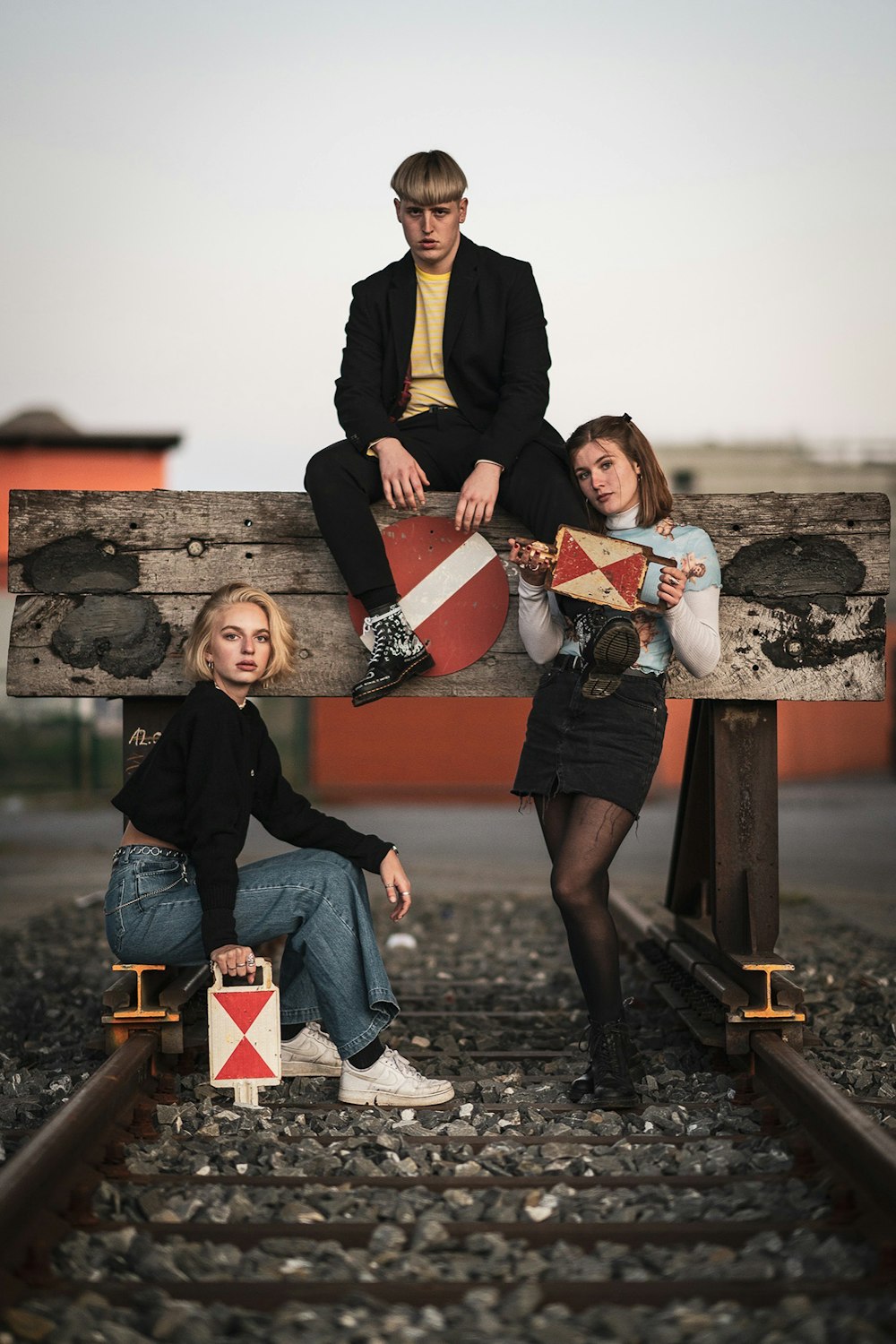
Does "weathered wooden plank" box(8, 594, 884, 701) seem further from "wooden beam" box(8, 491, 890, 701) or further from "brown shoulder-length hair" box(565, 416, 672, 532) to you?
"brown shoulder-length hair" box(565, 416, 672, 532)

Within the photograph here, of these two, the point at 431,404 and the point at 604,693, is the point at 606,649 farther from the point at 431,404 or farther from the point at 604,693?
the point at 431,404

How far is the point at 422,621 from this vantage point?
422 centimetres

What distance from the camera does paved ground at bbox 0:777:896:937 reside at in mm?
9461

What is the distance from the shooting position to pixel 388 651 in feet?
13.3

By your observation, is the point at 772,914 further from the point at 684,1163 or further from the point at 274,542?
the point at 274,542

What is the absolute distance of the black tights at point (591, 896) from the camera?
362cm

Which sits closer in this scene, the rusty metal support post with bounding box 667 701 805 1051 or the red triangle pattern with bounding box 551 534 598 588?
the red triangle pattern with bounding box 551 534 598 588

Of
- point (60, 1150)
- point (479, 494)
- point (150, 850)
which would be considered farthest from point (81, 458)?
point (60, 1150)

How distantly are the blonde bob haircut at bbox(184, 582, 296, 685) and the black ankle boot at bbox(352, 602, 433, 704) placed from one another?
0.25 m

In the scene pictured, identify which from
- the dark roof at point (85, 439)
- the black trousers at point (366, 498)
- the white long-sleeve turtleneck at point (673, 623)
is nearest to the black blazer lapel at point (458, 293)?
the black trousers at point (366, 498)

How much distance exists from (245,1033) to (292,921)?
35 cm

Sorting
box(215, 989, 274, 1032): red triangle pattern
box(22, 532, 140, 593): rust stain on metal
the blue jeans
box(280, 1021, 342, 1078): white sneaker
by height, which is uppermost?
box(22, 532, 140, 593): rust stain on metal

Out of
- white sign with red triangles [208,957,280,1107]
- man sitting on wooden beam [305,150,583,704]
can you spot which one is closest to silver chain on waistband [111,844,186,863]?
white sign with red triangles [208,957,280,1107]

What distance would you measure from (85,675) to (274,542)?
72cm
